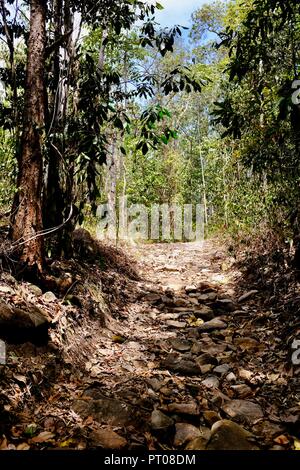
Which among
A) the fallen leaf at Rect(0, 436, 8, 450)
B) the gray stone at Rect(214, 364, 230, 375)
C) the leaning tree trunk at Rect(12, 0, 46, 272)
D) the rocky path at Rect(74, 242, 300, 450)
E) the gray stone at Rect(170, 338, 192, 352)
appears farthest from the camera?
the gray stone at Rect(170, 338, 192, 352)

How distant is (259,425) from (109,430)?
3.72 ft

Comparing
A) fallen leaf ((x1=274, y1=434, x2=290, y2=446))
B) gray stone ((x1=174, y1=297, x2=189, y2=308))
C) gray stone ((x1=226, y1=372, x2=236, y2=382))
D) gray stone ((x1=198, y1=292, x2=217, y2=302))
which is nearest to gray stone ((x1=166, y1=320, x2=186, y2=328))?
gray stone ((x1=174, y1=297, x2=189, y2=308))

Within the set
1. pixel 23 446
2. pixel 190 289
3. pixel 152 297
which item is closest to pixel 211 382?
pixel 23 446

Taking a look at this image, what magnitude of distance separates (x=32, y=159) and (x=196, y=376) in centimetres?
294

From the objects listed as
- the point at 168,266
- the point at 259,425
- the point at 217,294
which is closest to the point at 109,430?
the point at 259,425

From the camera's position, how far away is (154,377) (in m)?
3.61

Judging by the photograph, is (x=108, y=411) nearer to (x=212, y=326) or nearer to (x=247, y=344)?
(x=247, y=344)

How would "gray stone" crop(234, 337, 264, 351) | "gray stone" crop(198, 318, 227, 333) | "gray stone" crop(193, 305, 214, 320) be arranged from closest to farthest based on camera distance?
"gray stone" crop(234, 337, 264, 351) → "gray stone" crop(198, 318, 227, 333) → "gray stone" crop(193, 305, 214, 320)

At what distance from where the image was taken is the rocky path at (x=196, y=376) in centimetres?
267

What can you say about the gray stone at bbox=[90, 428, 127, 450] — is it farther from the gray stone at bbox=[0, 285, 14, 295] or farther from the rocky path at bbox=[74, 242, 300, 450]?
the gray stone at bbox=[0, 285, 14, 295]

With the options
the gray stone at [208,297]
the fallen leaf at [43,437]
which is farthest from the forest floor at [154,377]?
the gray stone at [208,297]

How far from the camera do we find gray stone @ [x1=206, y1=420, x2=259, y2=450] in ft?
8.11

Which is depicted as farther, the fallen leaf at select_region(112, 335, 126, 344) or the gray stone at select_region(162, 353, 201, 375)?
the fallen leaf at select_region(112, 335, 126, 344)

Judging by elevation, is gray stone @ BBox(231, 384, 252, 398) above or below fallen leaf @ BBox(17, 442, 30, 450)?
below
